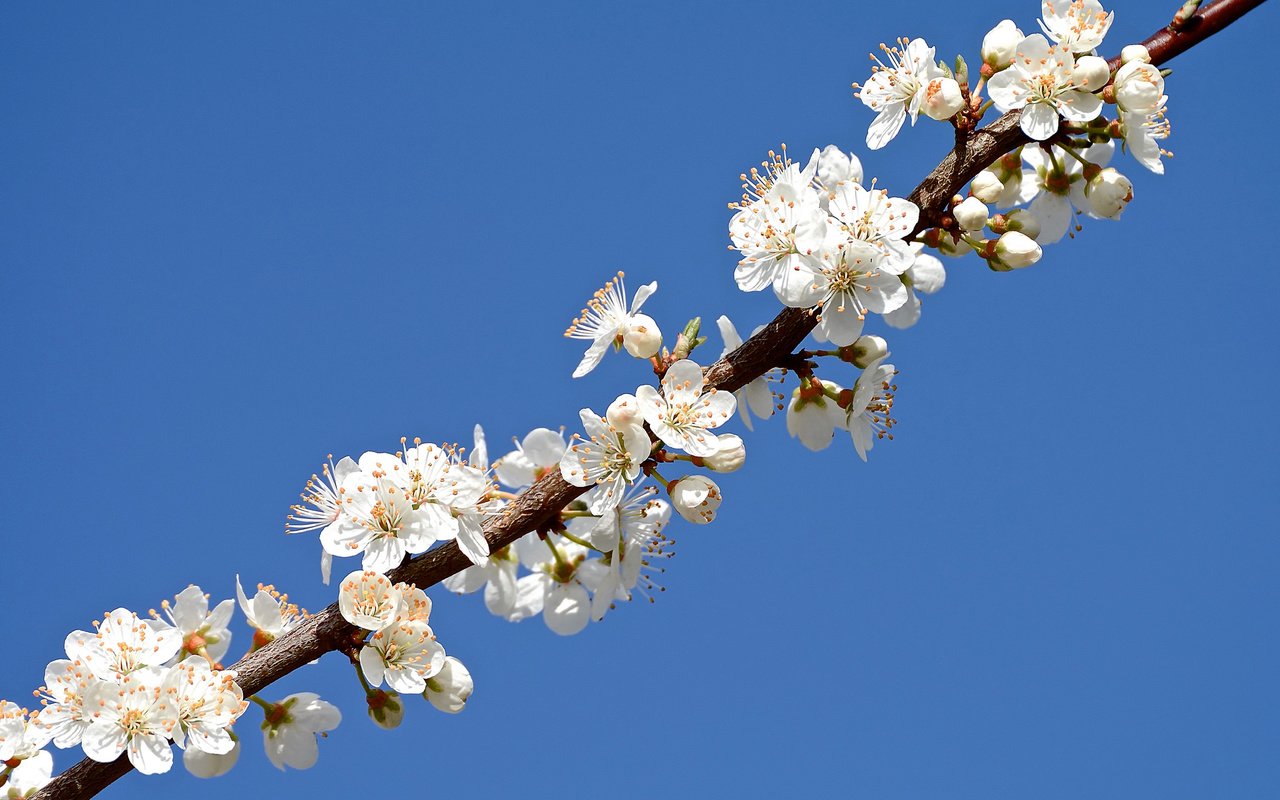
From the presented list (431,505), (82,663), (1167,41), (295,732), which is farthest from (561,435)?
(1167,41)

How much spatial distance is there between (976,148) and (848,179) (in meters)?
0.38

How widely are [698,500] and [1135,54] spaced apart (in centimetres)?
171

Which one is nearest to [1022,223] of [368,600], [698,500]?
[698,500]

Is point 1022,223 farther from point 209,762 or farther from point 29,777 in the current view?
point 29,777

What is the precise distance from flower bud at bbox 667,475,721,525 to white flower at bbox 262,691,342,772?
1.17 m

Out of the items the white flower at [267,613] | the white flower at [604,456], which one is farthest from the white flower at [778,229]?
the white flower at [267,613]

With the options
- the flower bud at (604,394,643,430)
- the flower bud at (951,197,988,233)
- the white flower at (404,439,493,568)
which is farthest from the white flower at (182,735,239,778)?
the flower bud at (951,197,988,233)

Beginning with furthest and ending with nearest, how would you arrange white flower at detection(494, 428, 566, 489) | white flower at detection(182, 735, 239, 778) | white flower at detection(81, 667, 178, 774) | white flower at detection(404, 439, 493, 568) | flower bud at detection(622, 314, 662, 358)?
white flower at detection(494, 428, 566, 489) < flower bud at detection(622, 314, 662, 358) < white flower at detection(404, 439, 493, 568) < white flower at detection(182, 735, 239, 778) < white flower at detection(81, 667, 178, 774)

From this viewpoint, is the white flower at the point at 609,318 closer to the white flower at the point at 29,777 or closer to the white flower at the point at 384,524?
the white flower at the point at 384,524

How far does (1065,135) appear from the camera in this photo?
3.51 metres

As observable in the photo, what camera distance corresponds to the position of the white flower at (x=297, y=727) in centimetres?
355

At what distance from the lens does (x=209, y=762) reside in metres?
3.26

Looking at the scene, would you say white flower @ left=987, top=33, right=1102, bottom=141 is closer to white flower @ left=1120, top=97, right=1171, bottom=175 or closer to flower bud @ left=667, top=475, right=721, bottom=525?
white flower @ left=1120, top=97, right=1171, bottom=175

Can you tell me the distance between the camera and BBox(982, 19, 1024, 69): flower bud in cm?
354
